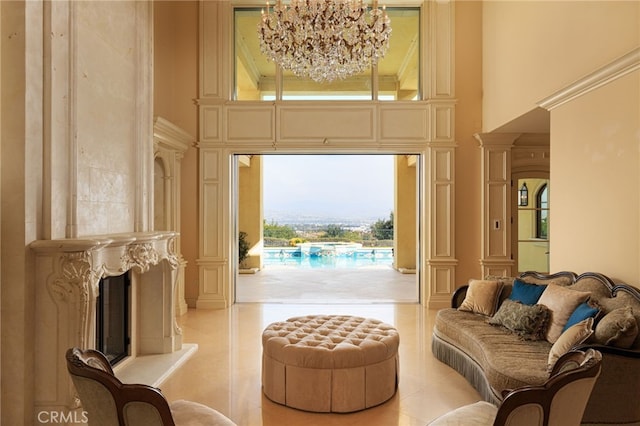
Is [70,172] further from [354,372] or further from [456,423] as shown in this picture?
[456,423]

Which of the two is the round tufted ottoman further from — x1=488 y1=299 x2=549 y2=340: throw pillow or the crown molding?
the crown molding

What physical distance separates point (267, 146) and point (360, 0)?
3108 millimetres

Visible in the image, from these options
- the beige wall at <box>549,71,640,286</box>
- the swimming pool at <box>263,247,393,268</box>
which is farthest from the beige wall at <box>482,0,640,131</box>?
the swimming pool at <box>263,247,393,268</box>

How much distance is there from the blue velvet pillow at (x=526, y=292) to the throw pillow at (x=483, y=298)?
21 cm

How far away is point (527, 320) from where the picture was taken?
11.9 ft

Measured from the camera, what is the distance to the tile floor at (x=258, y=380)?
3.14 m

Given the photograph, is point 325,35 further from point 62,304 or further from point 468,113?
point 468,113

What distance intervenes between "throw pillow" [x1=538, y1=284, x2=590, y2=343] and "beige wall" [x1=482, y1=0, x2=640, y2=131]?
203 centimetres

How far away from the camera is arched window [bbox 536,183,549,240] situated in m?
6.91

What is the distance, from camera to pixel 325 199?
14.7 meters

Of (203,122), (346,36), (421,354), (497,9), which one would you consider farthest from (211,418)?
(497,9)

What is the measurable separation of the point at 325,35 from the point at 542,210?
4.92 metres

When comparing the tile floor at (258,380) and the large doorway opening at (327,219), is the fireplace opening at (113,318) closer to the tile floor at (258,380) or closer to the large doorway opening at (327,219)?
the tile floor at (258,380)

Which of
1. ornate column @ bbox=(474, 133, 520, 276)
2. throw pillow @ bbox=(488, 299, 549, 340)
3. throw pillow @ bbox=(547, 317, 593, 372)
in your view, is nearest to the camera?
throw pillow @ bbox=(547, 317, 593, 372)
